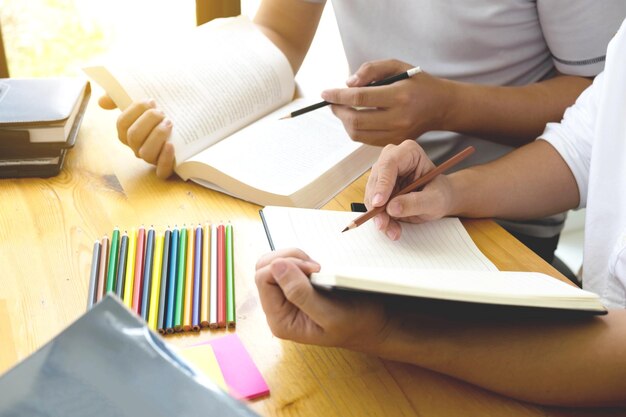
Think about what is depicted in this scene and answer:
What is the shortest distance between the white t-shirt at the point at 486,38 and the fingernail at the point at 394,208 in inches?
17.5

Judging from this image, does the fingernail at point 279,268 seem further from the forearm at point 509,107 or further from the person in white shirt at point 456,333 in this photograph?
the forearm at point 509,107

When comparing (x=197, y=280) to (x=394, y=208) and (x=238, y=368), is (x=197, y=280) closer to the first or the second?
(x=238, y=368)

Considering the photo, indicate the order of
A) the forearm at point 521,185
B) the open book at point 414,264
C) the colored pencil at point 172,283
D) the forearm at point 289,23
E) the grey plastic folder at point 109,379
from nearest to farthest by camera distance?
1. the grey plastic folder at point 109,379
2. the open book at point 414,264
3. the colored pencil at point 172,283
4. the forearm at point 521,185
5. the forearm at point 289,23

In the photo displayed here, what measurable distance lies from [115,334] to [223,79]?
0.79 meters

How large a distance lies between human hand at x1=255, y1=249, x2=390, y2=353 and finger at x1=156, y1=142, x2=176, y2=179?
0.39 m

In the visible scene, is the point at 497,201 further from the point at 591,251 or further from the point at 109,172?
the point at 109,172

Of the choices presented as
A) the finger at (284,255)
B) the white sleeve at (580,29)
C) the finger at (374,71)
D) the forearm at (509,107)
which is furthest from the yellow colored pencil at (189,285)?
the white sleeve at (580,29)

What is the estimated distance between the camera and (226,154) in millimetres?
985

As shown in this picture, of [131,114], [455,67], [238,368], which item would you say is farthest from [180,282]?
[455,67]

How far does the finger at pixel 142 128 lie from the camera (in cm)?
96

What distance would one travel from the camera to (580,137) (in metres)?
0.91

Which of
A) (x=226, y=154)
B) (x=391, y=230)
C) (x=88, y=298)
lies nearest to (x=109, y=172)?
(x=226, y=154)

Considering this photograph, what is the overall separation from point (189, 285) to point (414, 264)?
0.25m

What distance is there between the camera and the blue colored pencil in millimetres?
678
